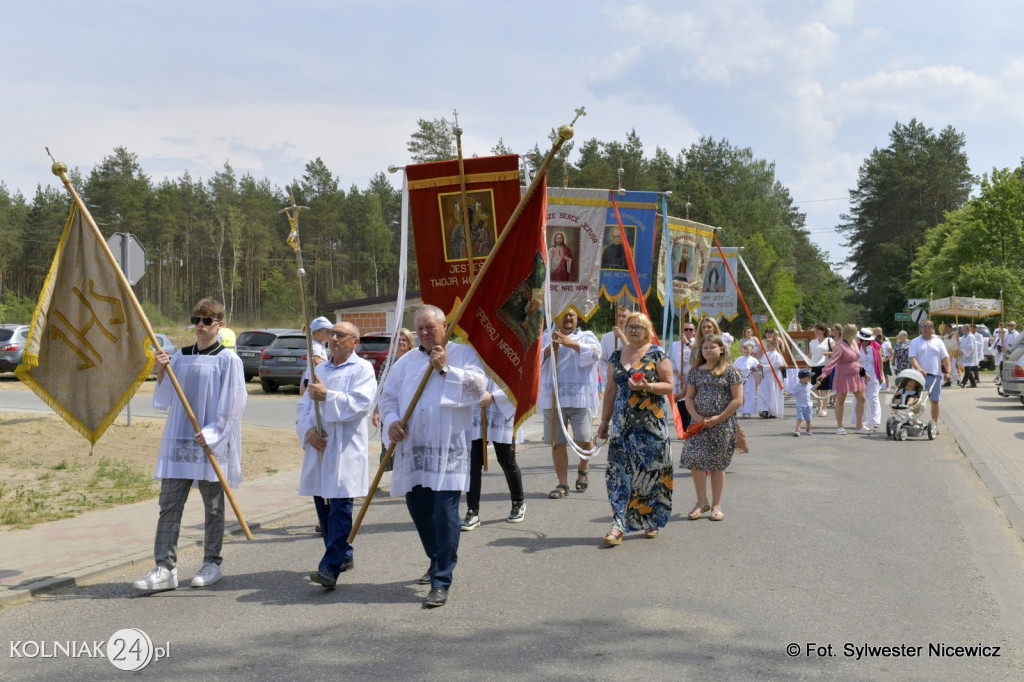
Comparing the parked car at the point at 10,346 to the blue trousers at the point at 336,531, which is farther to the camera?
the parked car at the point at 10,346

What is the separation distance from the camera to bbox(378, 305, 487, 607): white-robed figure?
5898 millimetres

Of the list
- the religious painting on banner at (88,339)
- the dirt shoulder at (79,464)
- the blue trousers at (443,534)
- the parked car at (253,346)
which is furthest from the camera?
the parked car at (253,346)

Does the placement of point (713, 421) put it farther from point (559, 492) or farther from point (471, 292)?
point (471, 292)

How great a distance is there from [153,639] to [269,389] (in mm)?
21283

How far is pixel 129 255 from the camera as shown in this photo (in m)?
13.7

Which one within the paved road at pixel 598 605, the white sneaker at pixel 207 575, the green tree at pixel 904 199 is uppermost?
the green tree at pixel 904 199

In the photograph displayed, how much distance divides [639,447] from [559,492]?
230cm

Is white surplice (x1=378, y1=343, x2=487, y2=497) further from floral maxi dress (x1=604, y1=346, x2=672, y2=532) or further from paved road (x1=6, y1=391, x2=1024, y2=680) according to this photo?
floral maxi dress (x1=604, y1=346, x2=672, y2=532)

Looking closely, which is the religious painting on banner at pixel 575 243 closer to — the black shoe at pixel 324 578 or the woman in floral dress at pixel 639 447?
the woman in floral dress at pixel 639 447

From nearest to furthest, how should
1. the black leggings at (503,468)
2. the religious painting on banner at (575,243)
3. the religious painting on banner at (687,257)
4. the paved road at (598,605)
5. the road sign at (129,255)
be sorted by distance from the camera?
the paved road at (598,605) < the black leggings at (503,468) < the religious painting on banner at (575,243) < the road sign at (129,255) < the religious painting on banner at (687,257)

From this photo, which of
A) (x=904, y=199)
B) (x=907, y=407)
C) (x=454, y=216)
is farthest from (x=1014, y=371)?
(x=904, y=199)

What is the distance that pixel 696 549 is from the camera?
7309mm

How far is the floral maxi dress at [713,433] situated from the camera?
8.47 meters

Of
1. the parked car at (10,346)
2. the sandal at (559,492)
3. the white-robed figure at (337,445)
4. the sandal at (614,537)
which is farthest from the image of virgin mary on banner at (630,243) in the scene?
the parked car at (10,346)
